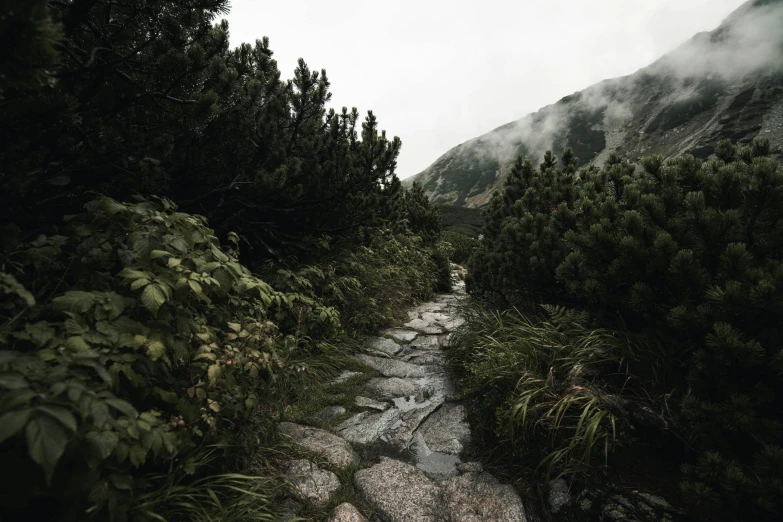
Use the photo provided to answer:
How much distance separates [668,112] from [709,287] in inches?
3728

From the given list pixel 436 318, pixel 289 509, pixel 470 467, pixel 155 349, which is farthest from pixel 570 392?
pixel 436 318

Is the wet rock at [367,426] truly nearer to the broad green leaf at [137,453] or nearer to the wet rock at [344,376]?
the wet rock at [344,376]

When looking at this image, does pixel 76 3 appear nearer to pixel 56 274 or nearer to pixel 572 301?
pixel 56 274

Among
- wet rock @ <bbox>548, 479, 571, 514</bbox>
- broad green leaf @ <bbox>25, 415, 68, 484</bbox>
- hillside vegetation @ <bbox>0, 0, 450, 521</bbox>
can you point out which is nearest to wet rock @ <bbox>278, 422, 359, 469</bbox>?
hillside vegetation @ <bbox>0, 0, 450, 521</bbox>

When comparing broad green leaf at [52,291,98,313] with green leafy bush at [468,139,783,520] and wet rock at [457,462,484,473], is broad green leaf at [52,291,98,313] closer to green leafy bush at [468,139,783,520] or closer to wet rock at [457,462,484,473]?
wet rock at [457,462,484,473]

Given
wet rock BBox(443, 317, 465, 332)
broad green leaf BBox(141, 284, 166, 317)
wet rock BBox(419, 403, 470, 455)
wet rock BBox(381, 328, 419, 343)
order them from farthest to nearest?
wet rock BBox(443, 317, 465, 332)
wet rock BBox(381, 328, 419, 343)
wet rock BBox(419, 403, 470, 455)
broad green leaf BBox(141, 284, 166, 317)

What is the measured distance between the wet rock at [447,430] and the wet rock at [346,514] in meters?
1.03

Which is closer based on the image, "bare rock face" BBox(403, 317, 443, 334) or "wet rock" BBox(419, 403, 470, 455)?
"wet rock" BBox(419, 403, 470, 455)

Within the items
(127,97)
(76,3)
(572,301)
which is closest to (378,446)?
(572,301)

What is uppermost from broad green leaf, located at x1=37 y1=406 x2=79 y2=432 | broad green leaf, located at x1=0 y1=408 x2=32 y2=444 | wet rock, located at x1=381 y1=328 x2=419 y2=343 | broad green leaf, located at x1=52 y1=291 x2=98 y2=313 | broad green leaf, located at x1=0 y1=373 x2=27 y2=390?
broad green leaf, located at x1=52 y1=291 x2=98 y2=313

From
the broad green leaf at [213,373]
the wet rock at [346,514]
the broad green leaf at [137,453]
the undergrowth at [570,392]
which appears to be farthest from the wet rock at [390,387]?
the broad green leaf at [137,453]

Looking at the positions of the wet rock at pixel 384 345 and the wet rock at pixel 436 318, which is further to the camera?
the wet rock at pixel 436 318

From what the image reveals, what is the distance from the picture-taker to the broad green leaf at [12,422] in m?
0.88

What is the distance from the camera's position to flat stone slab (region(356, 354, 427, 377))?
4.33 metres
